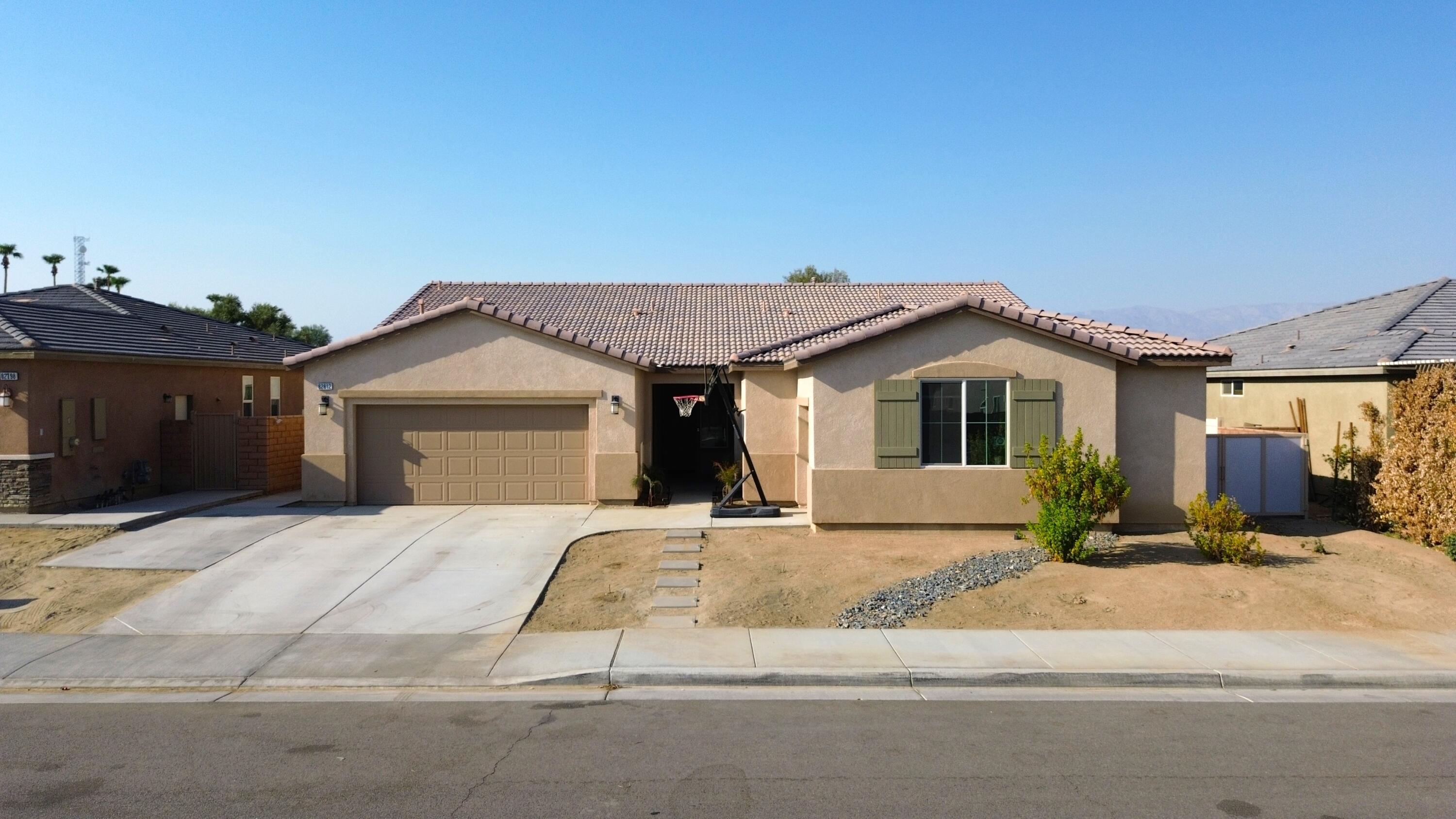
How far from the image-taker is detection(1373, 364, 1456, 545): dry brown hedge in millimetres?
13383

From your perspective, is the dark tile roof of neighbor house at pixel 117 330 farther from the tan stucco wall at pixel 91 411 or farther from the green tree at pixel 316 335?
the green tree at pixel 316 335

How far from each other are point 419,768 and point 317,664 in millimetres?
3195

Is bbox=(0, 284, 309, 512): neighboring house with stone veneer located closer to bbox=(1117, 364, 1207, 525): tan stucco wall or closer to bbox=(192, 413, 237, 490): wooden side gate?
bbox=(192, 413, 237, 490): wooden side gate

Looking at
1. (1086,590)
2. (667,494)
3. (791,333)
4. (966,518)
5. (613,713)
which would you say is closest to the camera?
(613,713)

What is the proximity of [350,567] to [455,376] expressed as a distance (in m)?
5.37

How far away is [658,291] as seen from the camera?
2550 cm

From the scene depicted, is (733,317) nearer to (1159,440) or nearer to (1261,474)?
(1159,440)

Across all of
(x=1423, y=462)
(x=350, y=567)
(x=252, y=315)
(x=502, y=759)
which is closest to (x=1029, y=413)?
(x=1423, y=462)

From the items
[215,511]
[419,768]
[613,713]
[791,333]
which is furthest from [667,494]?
[419,768]

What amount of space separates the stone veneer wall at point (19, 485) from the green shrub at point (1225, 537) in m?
18.9

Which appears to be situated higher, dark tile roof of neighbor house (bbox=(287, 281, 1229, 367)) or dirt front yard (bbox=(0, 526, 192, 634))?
dark tile roof of neighbor house (bbox=(287, 281, 1229, 367))

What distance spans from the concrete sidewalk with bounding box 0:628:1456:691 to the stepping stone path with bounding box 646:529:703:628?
15.5 inches

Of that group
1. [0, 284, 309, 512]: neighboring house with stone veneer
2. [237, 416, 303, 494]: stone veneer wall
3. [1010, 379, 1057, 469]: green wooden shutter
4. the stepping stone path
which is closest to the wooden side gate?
[0, 284, 309, 512]: neighboring house with stone veneer

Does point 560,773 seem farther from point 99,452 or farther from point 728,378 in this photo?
point 99,452
